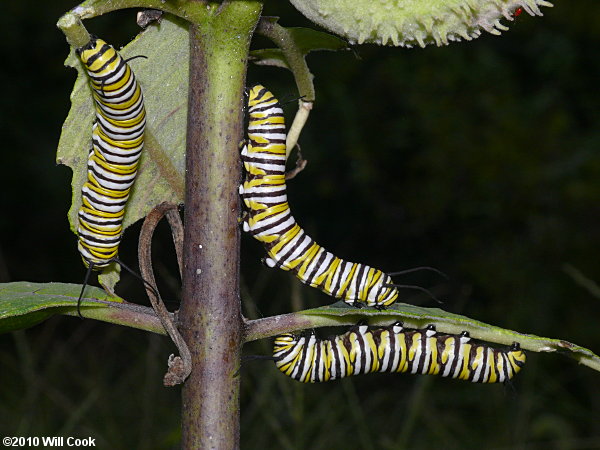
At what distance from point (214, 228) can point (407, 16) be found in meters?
0.42

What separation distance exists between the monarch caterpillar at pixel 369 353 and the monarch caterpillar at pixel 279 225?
0.16 meters

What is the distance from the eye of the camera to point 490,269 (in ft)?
24.4

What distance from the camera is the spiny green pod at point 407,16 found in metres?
1.02

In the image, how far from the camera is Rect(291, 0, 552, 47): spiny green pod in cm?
102

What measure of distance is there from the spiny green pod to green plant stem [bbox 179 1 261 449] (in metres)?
0.11

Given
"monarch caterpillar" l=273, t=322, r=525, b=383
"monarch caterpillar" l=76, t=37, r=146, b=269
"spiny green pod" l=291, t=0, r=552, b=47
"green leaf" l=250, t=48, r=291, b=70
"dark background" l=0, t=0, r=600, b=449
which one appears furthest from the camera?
"dark background" l=0, t=0, r=600, b=449

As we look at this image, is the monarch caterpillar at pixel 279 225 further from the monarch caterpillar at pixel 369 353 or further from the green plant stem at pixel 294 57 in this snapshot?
the monarch caterpillar at pixel 369 353

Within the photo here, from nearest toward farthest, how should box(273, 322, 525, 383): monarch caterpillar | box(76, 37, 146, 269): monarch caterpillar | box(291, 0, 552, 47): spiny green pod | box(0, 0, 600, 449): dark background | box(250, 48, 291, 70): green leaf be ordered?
box(291, 0, 552, 47): spiny green pod
box(76, 37, 146, 269): monarch caterpillar
box(250, 48, 291, 70): green leaf
box(273, 322, 525, 383): monarch caterpillar
box(0, 0, 600, 449): dark background

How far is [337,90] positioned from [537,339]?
6580 millimetres

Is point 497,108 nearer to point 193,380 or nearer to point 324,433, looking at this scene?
point 324,433

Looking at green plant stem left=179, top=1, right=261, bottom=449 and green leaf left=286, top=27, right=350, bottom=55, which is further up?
green leaf left=286, top=27, right=350, bottom=55

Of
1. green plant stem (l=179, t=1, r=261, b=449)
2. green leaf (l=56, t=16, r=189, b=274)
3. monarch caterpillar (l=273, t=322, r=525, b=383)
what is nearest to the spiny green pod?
green plant stem (l=179, t=1, r=261, b=449)

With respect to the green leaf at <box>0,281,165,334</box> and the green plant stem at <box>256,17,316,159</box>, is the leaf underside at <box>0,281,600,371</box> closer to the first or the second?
the green leaf at <box>0,281,165,334</box>

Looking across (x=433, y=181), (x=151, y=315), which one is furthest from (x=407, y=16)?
(x=433, y=181)
